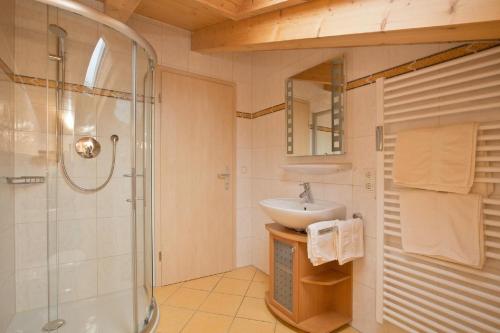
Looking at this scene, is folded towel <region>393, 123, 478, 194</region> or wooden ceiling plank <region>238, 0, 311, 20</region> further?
wooden ceiling plank <region>238, 0, 311, 20</region>

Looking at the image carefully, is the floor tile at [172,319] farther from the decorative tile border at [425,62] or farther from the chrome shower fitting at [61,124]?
the decorative tile border at [425,62]

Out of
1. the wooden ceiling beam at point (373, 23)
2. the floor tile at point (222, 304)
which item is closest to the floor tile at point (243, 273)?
the floor tile at point (222, 304)

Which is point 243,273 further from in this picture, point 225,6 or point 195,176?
point 225,6

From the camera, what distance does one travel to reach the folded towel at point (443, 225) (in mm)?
1097

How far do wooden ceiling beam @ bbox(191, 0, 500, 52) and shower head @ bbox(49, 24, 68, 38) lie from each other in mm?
1206

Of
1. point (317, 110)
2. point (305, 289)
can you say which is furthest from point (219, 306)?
point (317, 110)

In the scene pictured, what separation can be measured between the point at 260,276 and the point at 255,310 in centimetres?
Answer: 61

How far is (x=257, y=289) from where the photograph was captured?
229 cm

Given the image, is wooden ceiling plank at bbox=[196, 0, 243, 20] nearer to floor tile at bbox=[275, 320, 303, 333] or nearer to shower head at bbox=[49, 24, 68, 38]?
shower head at bbox=[49, 24, 68, 38]

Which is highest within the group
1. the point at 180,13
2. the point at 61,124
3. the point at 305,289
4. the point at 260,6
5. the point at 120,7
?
the point at 180,13

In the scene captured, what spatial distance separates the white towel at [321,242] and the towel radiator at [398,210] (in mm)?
282

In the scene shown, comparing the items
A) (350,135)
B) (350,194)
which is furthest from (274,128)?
(350,194)

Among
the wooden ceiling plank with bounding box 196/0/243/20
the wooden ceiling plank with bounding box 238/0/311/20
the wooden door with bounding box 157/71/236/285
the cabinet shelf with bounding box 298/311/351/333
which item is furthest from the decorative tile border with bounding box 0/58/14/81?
the cabinet shelf with bounding box 298/311/351/333

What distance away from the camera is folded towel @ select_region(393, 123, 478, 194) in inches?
44.0
